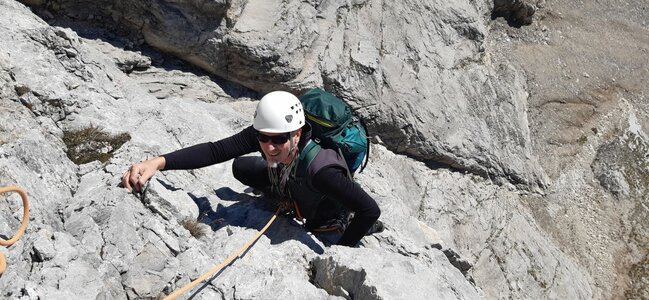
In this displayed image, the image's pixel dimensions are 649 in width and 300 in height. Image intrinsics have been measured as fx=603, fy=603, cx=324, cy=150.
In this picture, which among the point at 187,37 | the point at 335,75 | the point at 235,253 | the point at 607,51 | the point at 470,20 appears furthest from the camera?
the point at 607,51

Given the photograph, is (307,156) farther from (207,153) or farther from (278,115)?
(207,153)

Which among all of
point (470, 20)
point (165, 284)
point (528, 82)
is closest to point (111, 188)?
point (165, 284)

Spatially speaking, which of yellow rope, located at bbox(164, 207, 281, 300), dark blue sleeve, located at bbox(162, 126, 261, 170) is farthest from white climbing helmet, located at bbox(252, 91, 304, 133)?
yellow rope, located at bbox(164, 207, 281, 300)

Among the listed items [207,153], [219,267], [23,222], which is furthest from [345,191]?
[23,222]

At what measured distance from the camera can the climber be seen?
23.6 ft

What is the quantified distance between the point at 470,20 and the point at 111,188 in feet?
54.3

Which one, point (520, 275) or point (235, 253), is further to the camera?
point (520, 275)

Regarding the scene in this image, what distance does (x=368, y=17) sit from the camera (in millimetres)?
18422

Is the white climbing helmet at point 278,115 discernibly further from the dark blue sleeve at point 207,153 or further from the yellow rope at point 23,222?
the yellow rope at point 23,222

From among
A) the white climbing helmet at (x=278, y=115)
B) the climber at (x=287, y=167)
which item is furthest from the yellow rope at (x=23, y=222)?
the white climbing helmet at (x=278, y=115)

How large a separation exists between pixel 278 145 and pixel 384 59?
11517 mm

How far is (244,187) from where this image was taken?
31.1ft

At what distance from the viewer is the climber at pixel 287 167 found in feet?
23.6

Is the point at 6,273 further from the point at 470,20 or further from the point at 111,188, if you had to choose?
the point at 470,20
